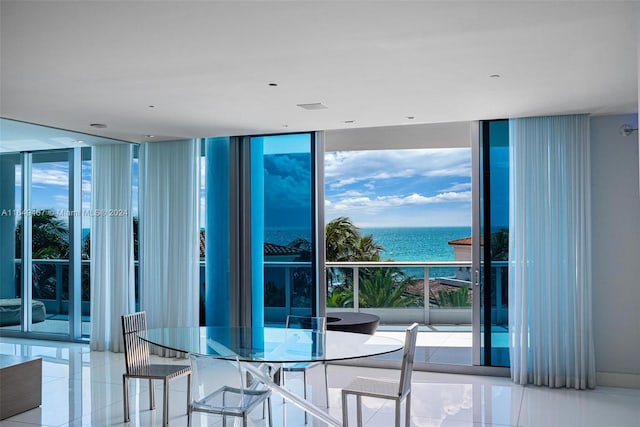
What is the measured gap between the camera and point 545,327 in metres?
5.51

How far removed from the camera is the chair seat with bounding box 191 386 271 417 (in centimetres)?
356

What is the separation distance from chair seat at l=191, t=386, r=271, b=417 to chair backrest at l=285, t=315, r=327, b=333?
1.04m

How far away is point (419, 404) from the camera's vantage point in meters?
4.97

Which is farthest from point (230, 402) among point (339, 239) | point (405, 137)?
point (339, 239)

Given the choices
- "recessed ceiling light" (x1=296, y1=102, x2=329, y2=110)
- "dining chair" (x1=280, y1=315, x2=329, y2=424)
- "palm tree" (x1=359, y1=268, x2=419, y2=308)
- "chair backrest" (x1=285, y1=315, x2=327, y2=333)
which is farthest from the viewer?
"palm tree" (x1=359, y1=268, x2=419, y2=308)

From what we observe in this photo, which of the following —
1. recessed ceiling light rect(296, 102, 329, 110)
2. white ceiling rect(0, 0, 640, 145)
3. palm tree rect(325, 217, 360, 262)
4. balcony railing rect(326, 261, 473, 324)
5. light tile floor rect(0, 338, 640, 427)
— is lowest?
light tile floor rect(0, 338, 640, 427)

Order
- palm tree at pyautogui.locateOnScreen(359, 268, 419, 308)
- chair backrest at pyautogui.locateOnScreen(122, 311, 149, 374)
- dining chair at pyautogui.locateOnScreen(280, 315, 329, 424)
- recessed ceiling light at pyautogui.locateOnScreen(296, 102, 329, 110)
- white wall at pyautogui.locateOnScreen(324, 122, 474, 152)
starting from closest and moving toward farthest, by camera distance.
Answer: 1. chair backrest at pyautogui.locateOnScreen(122, 311, 149, 374)
2. dining chair at pyautogui.locateOnScreen(280, 315, 329, 424)
3. recessed ceiling light at pyautogui.locateOnScreen(296, 102, 329, 110)
4. white wall at pyautogui.locateOnScreen(324, 122, 474, 152)
5. palm tree at pyautogui.locateOnScreen(359, 268, 419, 308)

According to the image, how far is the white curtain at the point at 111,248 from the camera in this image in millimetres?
7152

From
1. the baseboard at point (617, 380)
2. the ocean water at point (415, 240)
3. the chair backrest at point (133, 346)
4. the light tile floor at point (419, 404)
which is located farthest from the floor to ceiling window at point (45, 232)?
the ocean water at point (415, 240)

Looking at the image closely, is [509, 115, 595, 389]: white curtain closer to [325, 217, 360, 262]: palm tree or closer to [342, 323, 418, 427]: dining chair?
[342, 323, 418, 427]: dining chair

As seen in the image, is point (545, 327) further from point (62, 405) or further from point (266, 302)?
point (62, 405)

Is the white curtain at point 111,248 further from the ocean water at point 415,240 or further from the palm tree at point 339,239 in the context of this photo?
the ocean water at point 415,240

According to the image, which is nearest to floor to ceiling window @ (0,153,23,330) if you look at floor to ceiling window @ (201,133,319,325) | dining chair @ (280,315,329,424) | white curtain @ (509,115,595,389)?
floor to ceiling window @ (201,133,319,325)

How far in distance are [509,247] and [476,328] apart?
2.85 ft
